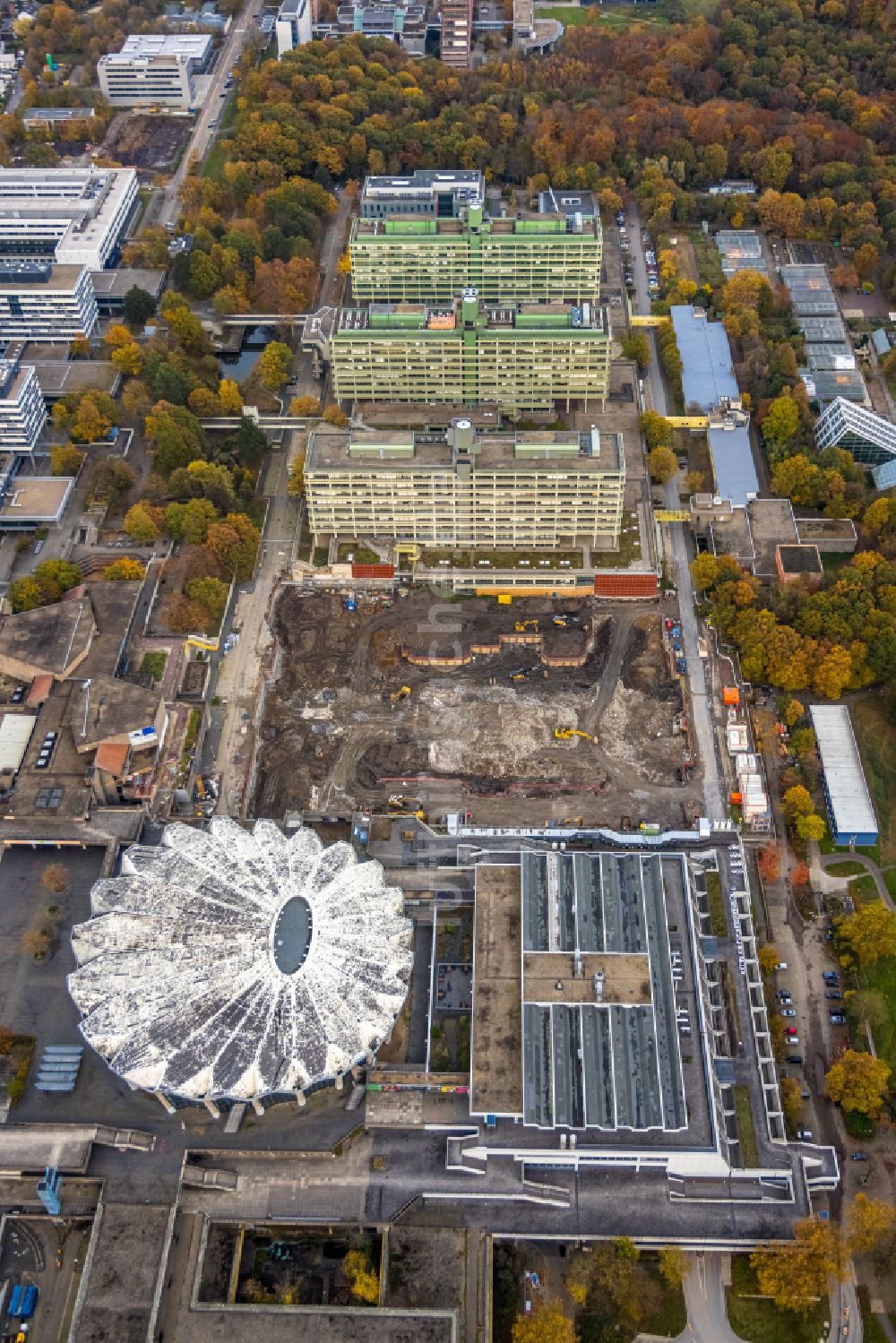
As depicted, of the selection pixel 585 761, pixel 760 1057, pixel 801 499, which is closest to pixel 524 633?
pixel 585 761

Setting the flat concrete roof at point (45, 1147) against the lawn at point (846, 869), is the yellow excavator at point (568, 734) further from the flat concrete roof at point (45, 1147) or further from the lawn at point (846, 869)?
the flat concrete roof at point (45, 1147)

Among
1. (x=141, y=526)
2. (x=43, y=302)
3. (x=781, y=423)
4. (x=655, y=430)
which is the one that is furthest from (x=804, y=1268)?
(x=43, y=302)

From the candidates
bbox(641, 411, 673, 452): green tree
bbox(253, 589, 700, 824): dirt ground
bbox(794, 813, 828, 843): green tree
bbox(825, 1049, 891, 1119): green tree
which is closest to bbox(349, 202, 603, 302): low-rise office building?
bbox(641, 411, 673, 452): green tree

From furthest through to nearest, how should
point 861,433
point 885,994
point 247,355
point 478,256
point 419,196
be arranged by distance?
1. point 419,196
2. point 247,355
3. point 478,256
4. point 861,433
5. point 885,994

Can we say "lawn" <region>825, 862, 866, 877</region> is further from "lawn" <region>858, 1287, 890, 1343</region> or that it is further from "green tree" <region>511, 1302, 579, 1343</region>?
"green tree" <region>511, 1302, 579, 1343</region>

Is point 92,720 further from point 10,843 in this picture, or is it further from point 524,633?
point 524,633

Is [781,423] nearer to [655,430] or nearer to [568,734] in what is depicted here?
[655,430]

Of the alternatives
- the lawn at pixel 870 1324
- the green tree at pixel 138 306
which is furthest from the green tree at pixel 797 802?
the green tree at pixel 138 306
